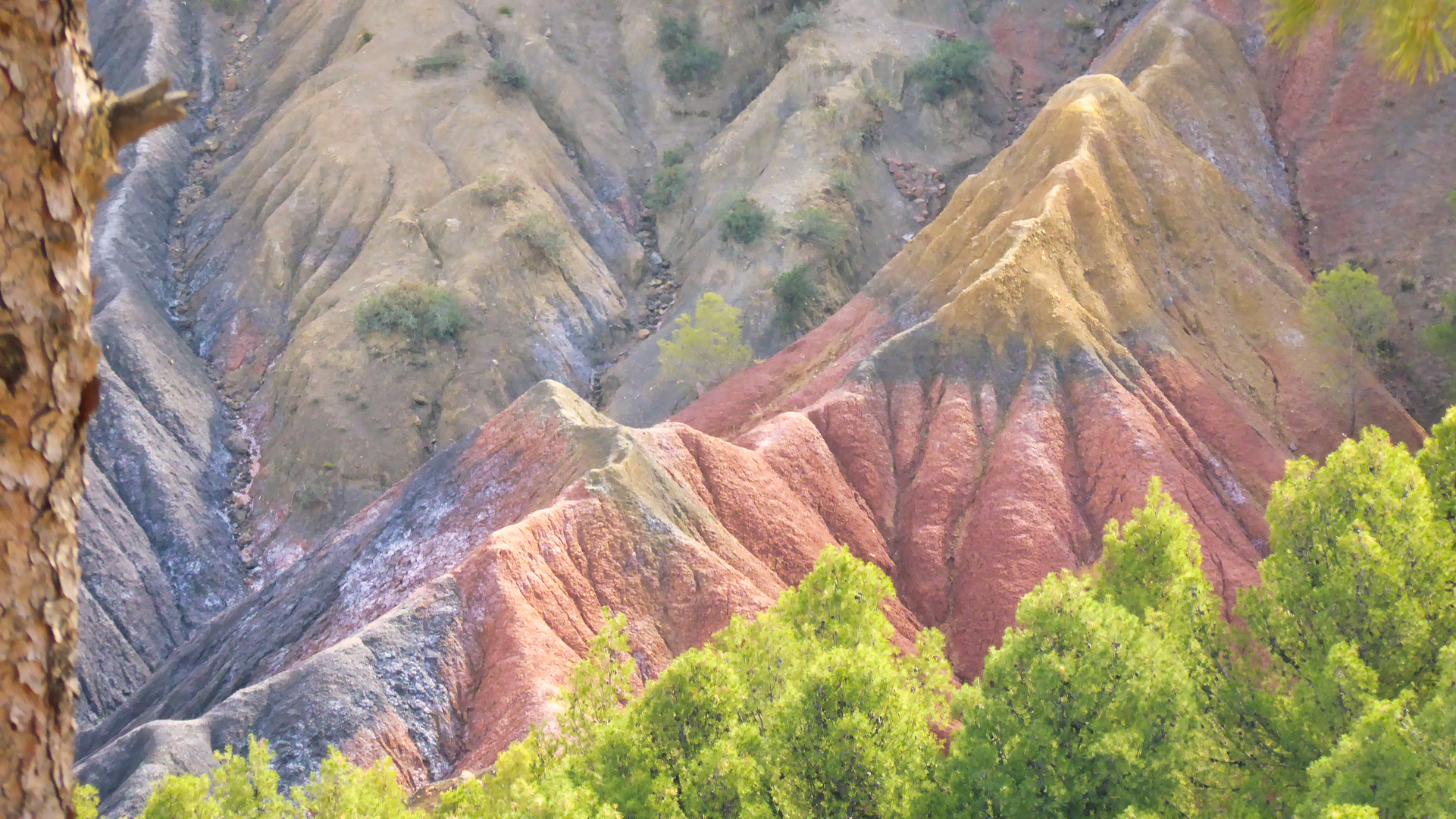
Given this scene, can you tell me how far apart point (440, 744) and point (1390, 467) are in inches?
924

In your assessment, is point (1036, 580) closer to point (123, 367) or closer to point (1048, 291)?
point (1048, 291)

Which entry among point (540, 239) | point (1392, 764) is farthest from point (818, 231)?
point (1392, 764)

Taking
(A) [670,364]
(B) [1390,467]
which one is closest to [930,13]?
(A) [670,364]

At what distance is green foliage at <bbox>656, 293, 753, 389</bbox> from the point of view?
5547 centimetres

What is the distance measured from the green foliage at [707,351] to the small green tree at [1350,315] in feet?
82.2

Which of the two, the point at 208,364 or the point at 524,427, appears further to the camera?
the point at 208,364

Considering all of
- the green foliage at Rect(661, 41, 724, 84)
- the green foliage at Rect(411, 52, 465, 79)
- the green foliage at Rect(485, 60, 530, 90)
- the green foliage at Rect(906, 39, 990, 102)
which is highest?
the green foliage at Rect(411, 52, 465, 79)

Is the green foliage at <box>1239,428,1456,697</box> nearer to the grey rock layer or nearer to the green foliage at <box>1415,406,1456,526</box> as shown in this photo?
the green foliage at <box>1415,406,1456,526</box>

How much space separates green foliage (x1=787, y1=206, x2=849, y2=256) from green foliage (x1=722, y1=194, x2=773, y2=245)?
1.52 m

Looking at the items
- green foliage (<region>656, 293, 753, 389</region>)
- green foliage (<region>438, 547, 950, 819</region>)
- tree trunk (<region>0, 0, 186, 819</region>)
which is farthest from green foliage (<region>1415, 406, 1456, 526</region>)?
green foliage (<region>656, 293, 753, 389</region>)

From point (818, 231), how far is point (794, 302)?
514 cm

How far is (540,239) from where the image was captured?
2510 inches

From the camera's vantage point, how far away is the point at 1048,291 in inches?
1793

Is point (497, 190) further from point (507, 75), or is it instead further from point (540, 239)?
point (507, 75)
